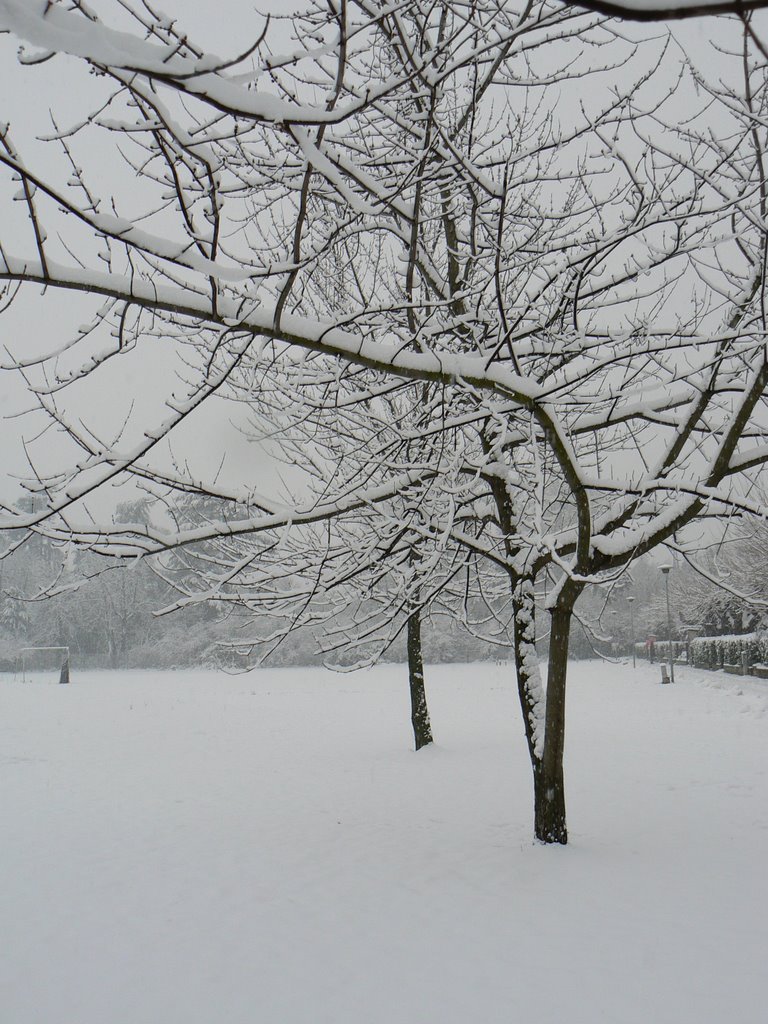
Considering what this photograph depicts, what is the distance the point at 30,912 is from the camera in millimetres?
5055

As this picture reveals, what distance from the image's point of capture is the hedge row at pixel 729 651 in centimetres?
2320

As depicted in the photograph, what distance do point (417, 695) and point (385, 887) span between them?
21.8ft

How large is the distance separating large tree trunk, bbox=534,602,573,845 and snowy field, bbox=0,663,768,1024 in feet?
0.68

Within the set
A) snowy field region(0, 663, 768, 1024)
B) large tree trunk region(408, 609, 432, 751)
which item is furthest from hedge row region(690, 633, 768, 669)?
large tree trunk region(408, 609, 432, 751)

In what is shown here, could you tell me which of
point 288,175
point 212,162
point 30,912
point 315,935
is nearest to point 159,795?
point 30,912

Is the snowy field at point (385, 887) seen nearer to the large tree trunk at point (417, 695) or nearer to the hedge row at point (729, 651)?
the large tree trunk at point (417, 695)

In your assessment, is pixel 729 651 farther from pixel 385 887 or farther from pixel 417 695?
pixel 385 887

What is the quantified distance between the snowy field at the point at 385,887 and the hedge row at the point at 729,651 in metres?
12.8

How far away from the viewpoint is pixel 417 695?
468 inches

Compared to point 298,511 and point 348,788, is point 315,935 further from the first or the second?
point 348,788

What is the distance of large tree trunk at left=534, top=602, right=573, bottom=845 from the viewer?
5590 mm

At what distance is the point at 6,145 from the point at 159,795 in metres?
8.36

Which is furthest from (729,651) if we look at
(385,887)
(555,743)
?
(385,887)

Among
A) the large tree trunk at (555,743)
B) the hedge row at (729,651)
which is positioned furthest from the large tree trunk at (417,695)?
the hedge row at (729,651)
